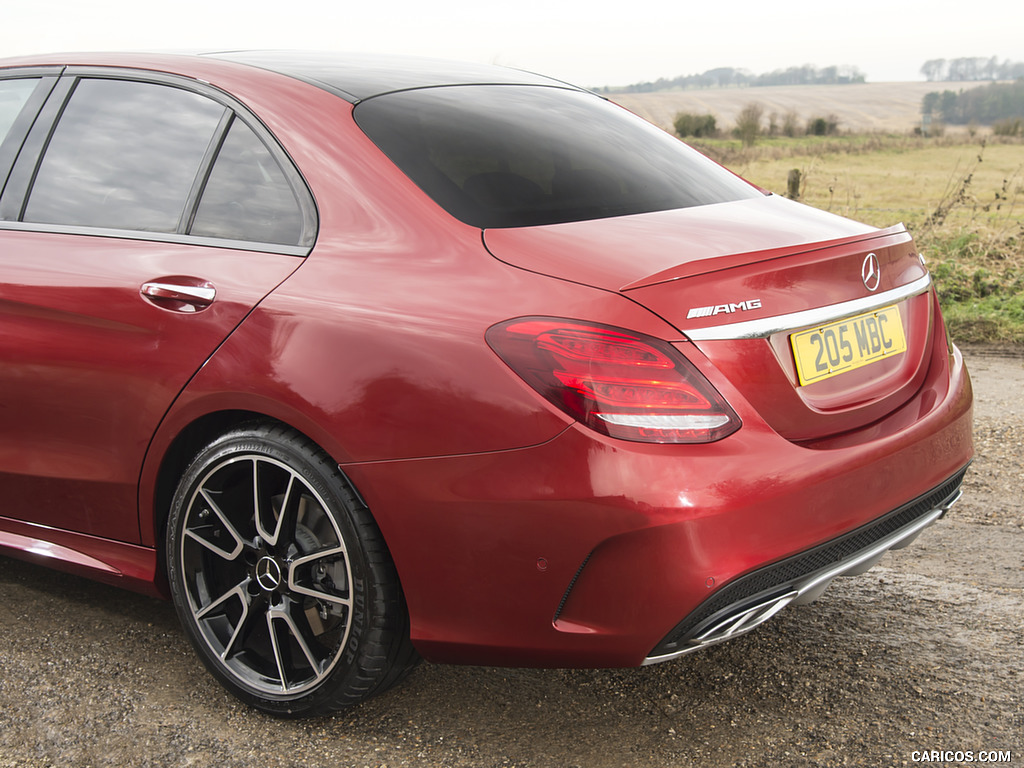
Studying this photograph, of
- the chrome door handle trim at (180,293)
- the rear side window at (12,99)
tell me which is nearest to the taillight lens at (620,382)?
the chrome door handle trim at (180,293)

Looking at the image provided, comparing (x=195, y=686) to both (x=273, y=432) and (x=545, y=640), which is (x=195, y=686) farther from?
(x=545, y=640)

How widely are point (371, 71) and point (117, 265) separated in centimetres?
91

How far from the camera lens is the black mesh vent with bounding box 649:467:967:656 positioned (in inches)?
75.7

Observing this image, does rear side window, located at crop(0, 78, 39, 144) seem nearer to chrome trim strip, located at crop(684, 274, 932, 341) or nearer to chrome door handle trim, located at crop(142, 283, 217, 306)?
chrome door handle trim, located at crop(142, 283, 217, 306)

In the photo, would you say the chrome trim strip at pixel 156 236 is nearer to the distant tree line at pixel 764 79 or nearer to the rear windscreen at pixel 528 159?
the rear windscreen at pixel 528 159

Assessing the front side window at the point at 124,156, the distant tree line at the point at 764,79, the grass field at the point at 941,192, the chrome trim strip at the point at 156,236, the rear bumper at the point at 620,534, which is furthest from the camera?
the distant tree line at the point at 764,79

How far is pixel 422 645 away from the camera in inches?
85.3

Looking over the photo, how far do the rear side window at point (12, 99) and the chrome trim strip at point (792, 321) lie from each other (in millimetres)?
2316

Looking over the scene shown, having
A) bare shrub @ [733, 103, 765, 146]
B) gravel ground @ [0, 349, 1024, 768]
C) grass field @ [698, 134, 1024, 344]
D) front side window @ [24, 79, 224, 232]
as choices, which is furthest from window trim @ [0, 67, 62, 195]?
bare shrub @ [733, 103, 765, 146]

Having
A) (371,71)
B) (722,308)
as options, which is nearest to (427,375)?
(722,308)

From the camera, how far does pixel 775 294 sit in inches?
80.0

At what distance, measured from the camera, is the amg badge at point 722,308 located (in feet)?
6.31

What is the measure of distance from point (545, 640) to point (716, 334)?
731 mm

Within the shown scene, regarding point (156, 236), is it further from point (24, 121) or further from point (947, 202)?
point (947, 202)
